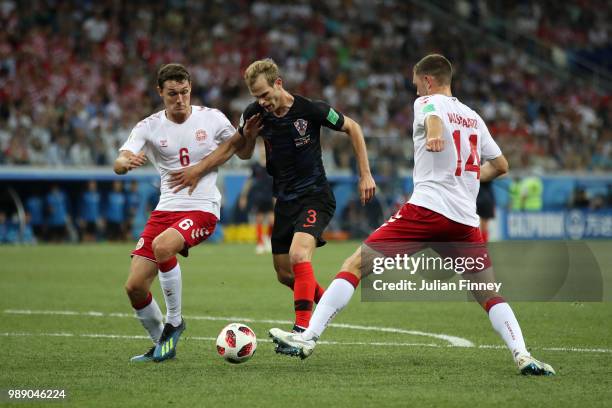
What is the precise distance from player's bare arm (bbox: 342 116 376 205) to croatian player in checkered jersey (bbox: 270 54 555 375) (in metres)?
0.65

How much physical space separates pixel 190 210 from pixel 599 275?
598 centimetres

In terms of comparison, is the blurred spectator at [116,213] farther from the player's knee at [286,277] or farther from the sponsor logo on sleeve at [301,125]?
the sponsor logo on sleeve at [301,125]

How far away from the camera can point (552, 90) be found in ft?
118

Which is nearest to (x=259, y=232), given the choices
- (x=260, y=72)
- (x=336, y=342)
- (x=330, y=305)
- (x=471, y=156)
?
(x=336, y=342)

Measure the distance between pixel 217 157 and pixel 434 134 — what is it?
215 centimetres

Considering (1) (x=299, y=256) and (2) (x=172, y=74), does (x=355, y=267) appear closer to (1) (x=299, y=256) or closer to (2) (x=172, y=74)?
(1) (x=299, y=256)

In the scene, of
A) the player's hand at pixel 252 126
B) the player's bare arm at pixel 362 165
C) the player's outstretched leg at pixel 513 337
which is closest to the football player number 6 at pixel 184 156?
the player's hand at pixel 252 126

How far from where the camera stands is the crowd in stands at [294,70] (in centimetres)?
2581

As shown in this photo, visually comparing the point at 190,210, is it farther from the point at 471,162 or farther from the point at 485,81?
the point at 485,81

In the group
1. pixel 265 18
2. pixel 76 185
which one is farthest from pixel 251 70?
pixel 265 18

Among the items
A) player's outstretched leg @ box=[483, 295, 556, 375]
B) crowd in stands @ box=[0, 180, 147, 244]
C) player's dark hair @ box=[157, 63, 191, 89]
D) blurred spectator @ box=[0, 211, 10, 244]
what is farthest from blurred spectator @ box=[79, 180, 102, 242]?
player's outstretched leg @ box=[483, 295, 556, 375]

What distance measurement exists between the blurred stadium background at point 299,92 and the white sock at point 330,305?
61.2 ft

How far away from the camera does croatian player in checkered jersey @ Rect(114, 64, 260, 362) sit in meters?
8.23

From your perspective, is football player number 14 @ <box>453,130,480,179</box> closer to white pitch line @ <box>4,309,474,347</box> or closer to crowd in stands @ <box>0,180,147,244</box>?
white pitch line @ <box>4,309,474,347</box>
